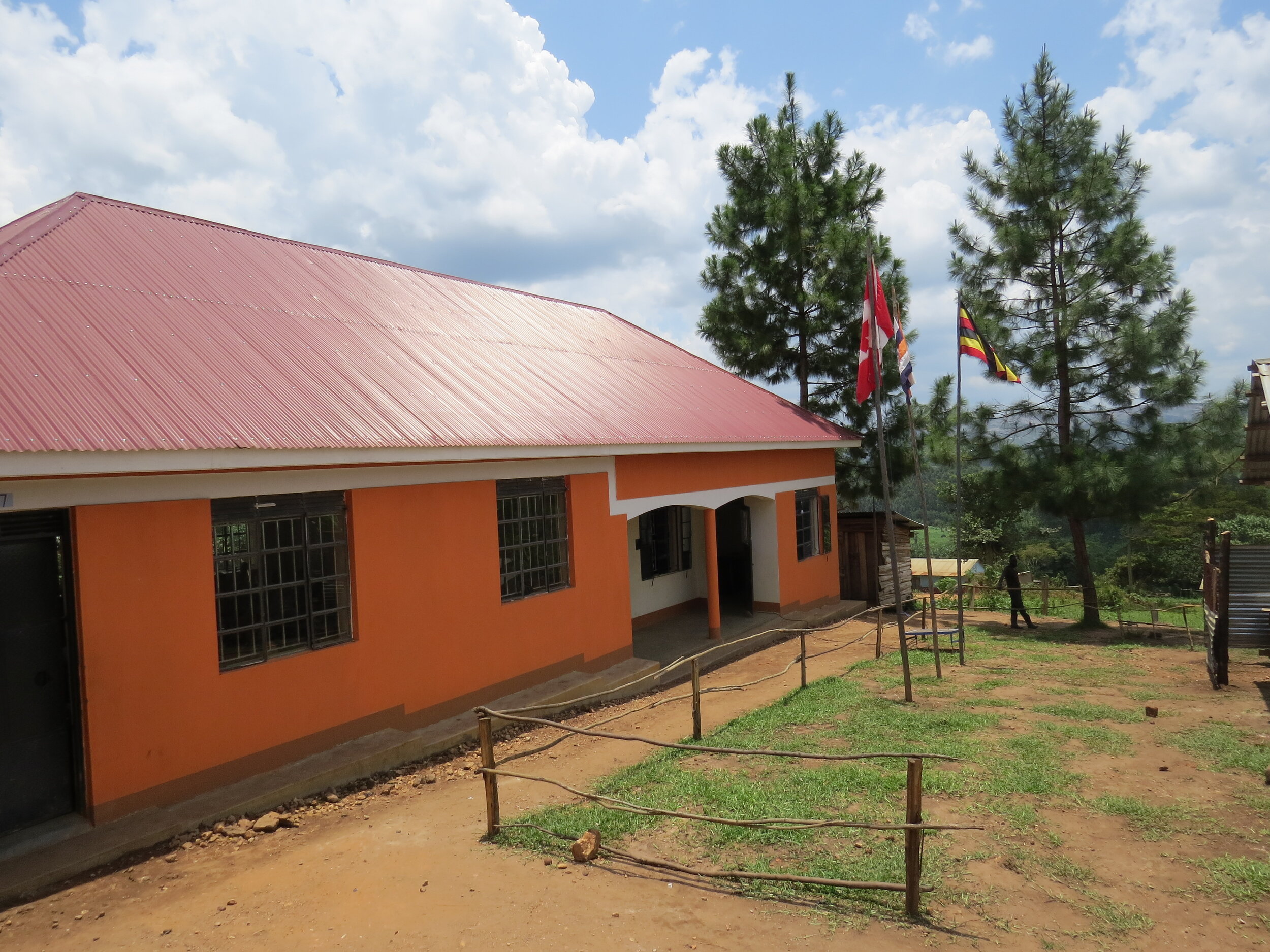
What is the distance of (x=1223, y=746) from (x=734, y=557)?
11.4m

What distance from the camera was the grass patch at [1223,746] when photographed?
25.3 ft

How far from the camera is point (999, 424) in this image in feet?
61.5

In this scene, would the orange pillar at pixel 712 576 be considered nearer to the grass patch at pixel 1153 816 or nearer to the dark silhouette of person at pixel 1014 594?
the dark silhouette of person at pixel 1014 594

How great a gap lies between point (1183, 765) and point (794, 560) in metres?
9.82

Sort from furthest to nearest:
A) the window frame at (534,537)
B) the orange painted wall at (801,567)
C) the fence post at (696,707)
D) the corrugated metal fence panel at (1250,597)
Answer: the orange painted wall at (801,567) < the corrugated metal fence panel at (1250,597) < the window frame at (534,537) < the fence post at (696,707)

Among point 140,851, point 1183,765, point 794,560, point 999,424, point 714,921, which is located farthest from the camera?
point 999,424

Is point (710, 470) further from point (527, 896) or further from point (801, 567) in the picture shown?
point (527, 896)

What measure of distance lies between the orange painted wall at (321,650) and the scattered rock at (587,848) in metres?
3.35

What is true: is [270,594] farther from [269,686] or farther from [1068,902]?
[1068,902]

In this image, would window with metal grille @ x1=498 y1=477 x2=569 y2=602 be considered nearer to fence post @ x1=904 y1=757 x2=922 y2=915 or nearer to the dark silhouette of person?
fence post @ x1=904 y1=757 x2=922 y2=915

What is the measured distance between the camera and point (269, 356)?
894 centimetres

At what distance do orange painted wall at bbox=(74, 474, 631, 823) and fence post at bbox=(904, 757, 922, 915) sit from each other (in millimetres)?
5528

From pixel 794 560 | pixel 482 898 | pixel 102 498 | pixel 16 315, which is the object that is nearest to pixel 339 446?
pixel 102 498

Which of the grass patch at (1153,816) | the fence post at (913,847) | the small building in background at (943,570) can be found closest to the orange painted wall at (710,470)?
the grass patch at (1153,816)
